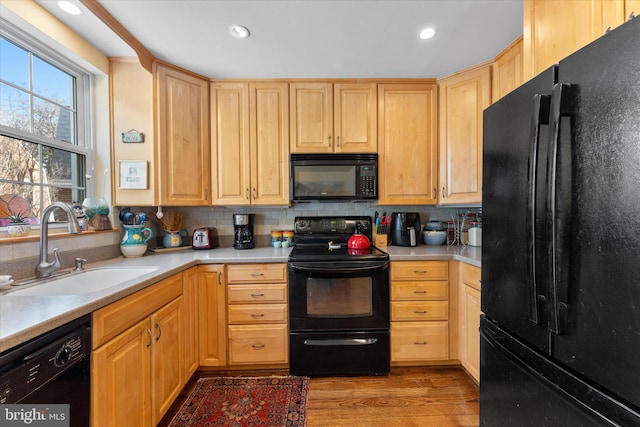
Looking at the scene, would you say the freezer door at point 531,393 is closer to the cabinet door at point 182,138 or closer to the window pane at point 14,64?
the cabinet door at point 182,138

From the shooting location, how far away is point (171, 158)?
6.77 ft

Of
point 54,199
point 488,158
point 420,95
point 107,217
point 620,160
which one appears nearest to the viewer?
point 620,160

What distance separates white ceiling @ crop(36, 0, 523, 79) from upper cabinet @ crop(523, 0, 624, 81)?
19.0 inches

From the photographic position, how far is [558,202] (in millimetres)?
714

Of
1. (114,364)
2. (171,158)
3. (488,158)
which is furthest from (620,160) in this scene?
(171,158)

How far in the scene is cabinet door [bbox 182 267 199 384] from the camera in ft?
5.69

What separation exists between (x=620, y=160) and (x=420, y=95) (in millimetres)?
1884

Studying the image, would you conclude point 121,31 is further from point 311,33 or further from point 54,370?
point 54,370

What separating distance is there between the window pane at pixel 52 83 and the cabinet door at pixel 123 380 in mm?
1564

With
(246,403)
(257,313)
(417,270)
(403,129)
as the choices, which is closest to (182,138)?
(257,313)

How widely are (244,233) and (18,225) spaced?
130 centimetres

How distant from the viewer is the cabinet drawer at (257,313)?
1953mm

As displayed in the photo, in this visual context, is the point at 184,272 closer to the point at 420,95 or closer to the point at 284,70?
the point at 284,70

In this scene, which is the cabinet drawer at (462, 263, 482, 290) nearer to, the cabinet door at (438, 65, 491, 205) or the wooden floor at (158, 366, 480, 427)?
the cabinet door at (438, 65, 491, 205)
